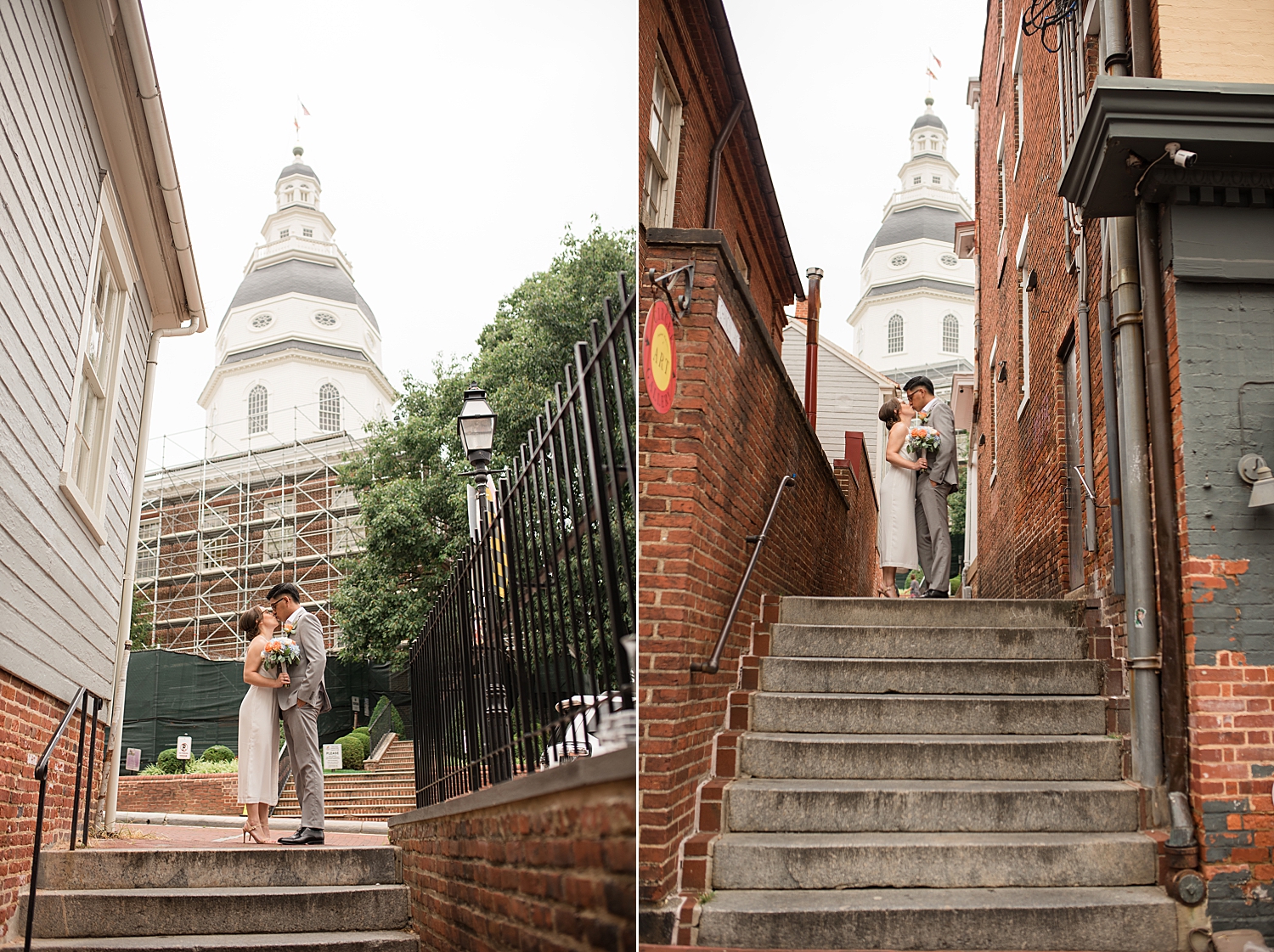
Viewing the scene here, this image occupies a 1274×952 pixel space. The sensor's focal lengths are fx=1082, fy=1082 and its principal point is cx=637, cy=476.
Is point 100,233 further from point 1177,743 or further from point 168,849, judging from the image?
point 1177,743

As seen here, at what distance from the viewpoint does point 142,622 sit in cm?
2903

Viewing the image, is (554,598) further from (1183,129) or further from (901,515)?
(901,515)

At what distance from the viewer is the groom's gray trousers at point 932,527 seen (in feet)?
24.7

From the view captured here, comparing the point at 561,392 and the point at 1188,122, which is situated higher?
the point at 1188,122

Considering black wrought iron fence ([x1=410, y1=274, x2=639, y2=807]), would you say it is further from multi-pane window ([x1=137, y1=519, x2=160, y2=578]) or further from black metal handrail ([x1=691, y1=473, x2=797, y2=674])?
multi-pane window ([x1=137, y1=519, x2=160, y2=578])

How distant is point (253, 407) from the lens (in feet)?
→ 72.5

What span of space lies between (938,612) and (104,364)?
5.03 meters

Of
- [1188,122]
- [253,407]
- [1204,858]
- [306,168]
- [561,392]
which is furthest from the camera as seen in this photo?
[253,407]

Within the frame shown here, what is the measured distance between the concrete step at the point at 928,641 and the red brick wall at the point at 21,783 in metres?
3.48

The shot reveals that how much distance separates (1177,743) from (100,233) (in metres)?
5.58

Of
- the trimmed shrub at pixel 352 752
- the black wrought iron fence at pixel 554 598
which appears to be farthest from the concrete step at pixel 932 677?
the trimmed shrub at pixel 352 752

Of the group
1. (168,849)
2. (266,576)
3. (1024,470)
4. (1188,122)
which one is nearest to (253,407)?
(266,576)

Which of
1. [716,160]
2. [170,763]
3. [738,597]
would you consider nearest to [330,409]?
[170,763]

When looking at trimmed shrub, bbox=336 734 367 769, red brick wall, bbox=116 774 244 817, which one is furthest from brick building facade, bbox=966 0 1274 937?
red brick wall, bbox=116 774 244 817
